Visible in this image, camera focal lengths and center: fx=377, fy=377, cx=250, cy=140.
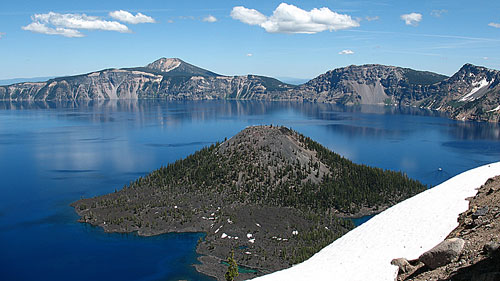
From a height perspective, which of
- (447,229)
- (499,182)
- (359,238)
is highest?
(499,182)

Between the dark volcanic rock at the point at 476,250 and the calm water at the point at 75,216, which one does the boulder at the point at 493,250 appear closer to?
the dark volcanic rock at the point at 476,250

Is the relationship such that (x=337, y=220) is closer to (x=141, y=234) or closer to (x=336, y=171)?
(x=336, y=171)

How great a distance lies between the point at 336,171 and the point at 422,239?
293ft

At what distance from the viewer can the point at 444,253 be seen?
2461 centimetres

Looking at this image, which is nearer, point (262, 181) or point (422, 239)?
point (422, 239)

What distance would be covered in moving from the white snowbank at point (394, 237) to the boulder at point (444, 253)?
4947 mm

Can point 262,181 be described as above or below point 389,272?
below

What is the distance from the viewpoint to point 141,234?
298ft

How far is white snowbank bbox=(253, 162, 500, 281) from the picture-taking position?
32.4 meters

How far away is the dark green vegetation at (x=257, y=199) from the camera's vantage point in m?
82.8

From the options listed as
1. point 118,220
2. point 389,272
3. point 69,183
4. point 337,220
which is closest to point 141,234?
point 118,220

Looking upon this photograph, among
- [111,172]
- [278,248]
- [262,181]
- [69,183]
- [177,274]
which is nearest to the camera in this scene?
[177,274]

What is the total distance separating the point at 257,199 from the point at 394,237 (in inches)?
2841

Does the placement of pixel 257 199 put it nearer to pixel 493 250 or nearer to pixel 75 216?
pixel 75 216
